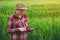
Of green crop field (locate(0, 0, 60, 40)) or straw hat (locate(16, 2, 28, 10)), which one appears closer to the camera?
straw hat (locate(16, 2, 28, 10))

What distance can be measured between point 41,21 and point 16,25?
1.18ft

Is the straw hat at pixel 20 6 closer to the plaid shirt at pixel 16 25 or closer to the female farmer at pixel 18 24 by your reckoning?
the female farmer at pixel 18 24

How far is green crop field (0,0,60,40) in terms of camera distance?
2492mm

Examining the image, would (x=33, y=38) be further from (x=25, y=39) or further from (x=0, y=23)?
(x=0, y=23)

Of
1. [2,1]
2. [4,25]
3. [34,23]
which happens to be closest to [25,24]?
[34,23]

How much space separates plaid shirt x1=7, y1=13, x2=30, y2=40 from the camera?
2.41 metres

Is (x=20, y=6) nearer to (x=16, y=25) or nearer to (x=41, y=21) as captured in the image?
(x=16, y=25)

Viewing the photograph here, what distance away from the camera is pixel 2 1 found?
255cm

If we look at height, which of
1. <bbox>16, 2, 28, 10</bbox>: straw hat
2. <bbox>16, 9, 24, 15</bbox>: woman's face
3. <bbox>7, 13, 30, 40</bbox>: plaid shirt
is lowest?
<bbox>7, 13, 30, 40</bbox>: plaid shirt

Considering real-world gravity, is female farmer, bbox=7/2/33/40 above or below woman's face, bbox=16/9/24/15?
below

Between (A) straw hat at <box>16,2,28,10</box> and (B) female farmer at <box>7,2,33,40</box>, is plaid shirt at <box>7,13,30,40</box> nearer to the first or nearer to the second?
(B) female farmer at <box>7,2,33,40</box>

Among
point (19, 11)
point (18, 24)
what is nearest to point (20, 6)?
point (19, 11)

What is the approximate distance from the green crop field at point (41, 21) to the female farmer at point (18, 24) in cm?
7

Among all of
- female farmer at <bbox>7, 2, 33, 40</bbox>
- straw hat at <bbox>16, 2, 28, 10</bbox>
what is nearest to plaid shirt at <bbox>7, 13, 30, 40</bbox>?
female farmer at <bbox>7, 2, 33, 40</bbox>
